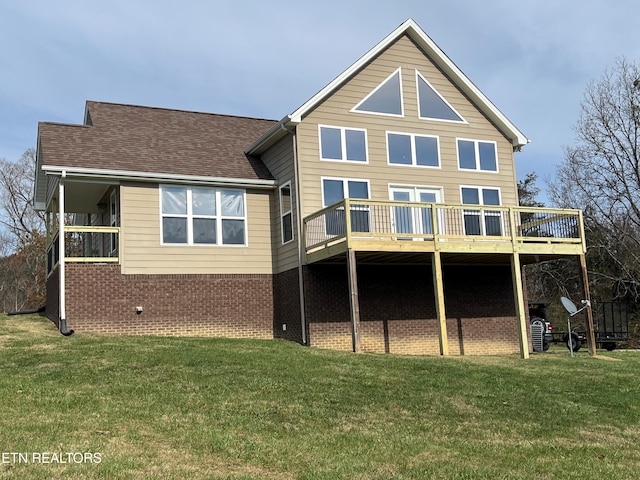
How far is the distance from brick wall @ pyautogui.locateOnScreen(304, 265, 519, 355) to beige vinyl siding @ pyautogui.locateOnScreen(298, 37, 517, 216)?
2.03m

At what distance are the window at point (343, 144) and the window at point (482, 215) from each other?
3201 mm

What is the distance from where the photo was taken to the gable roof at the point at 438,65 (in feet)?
54.2

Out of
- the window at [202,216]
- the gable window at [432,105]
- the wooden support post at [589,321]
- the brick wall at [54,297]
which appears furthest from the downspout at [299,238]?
the wooden support post at [589,321]

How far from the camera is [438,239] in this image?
1495 cm

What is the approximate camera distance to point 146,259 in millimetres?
15812

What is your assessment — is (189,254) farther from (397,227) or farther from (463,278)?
(463,278)

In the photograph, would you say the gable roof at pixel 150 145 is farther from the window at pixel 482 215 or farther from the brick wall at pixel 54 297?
the window at pixel 482 215

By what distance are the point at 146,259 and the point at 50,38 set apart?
19.6 ft

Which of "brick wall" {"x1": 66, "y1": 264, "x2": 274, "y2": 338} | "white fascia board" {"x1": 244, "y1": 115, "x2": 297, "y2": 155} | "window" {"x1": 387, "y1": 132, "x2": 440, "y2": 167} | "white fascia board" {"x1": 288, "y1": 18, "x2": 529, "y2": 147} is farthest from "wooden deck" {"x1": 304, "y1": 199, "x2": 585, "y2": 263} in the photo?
"white fascia board" {"x1": 288, "y1": 18, "x2": 529, "y2": 147}

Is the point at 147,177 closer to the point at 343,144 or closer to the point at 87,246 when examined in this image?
the point at 87,246

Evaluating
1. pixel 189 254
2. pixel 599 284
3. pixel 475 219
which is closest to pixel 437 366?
pixel 475 219

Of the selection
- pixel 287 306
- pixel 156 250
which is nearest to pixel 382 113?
pixel 287 306

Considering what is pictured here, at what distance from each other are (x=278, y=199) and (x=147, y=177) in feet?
11.6

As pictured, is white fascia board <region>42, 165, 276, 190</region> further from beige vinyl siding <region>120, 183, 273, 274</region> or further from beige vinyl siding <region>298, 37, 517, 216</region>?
beige vinyl siding <region>298, 37, 517, 216</region>
